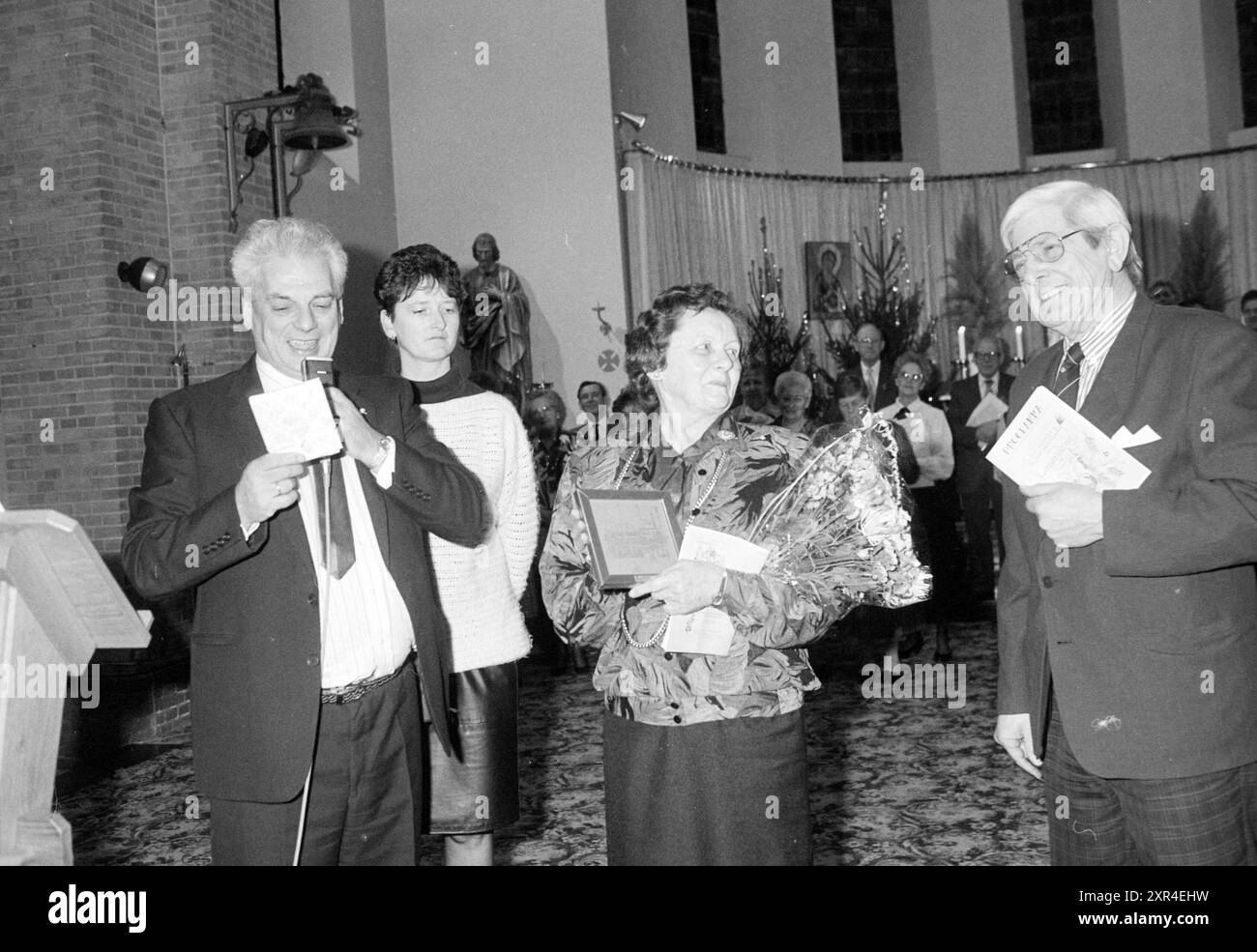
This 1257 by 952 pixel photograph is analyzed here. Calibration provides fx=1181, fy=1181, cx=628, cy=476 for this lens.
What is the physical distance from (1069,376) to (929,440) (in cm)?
511

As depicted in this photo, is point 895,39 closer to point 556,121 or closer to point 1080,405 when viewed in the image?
point 556,121

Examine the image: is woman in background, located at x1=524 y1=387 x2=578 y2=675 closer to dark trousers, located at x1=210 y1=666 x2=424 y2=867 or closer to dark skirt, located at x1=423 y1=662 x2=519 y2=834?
dark skirt, located at x1=423 y1=662 x2=519 y2=834

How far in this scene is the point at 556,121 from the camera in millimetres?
11719

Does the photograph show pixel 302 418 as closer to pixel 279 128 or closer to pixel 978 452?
pixel 279 128

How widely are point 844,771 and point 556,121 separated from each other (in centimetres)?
821

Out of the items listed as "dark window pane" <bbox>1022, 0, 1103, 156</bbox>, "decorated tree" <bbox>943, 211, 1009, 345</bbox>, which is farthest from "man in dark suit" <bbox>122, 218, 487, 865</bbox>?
"dark window pane" <bbox>1022, 0, 1103, 156</bbox>

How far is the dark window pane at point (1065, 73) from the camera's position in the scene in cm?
1658

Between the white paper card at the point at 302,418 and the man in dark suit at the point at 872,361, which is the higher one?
the man in dark suit at the point at 872,361

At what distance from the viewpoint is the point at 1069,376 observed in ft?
8.09

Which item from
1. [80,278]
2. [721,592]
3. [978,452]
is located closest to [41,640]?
[721,592]

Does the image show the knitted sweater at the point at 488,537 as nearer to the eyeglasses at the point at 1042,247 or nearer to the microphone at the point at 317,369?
the microphone at the point at 317,369

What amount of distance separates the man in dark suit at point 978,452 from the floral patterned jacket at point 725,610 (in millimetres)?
5860

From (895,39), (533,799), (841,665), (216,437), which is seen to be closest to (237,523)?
(216,437)

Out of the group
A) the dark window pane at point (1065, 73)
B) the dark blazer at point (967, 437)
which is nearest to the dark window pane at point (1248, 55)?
the dark window pane at point (1065, 73)
